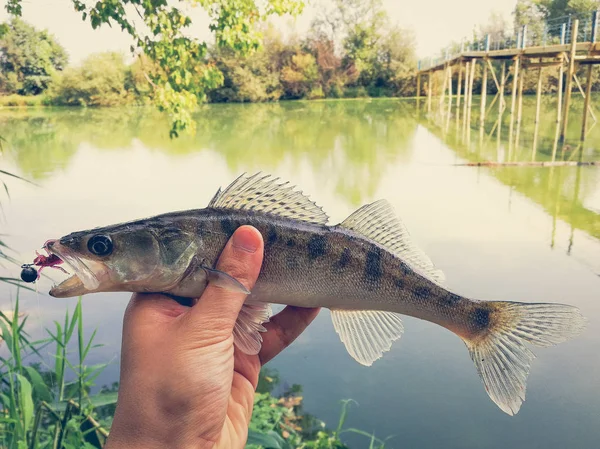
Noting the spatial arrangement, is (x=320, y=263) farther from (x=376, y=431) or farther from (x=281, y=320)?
(x=376, y=431)

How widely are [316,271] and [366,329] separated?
43cm

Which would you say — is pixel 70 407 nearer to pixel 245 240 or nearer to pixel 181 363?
pixel 181 363

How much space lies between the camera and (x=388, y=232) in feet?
7.37

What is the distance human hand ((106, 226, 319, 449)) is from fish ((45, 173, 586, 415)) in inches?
3.0

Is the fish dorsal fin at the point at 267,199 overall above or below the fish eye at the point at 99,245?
above

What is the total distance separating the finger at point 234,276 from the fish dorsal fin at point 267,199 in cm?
17

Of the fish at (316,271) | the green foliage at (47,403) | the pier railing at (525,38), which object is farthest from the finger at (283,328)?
the pier railing at (525,38)

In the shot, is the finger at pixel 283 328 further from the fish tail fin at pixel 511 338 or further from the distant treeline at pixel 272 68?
the distant treeline at pixel 272 68

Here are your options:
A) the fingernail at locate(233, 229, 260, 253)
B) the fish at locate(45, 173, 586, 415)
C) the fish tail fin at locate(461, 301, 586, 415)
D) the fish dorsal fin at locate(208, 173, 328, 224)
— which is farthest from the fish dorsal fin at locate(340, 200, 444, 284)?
the fingernail at locate(233, 229, 260, 253)

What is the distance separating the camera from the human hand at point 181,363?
188cm

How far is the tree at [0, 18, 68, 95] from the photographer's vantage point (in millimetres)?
48000

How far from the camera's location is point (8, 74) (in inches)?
1908

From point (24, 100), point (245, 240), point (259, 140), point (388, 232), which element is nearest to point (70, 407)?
point (245, 240)

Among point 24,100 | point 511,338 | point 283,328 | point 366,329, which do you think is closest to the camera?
point 511,338
